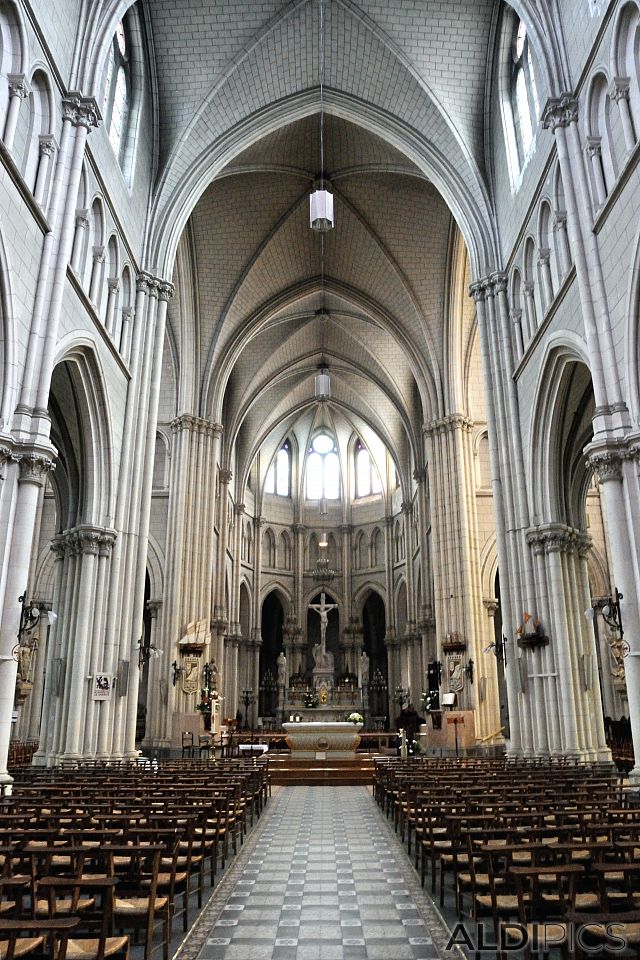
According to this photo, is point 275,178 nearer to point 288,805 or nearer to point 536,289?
point 536,289

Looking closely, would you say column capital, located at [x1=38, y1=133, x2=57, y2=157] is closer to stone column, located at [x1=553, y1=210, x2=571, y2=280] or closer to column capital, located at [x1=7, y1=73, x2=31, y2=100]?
column capital, located at [x1=7, y1=73, x2=31, y2=100]

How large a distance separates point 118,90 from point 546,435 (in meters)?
14.3

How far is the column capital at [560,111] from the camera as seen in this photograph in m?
14.7

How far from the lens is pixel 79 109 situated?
14.7 m

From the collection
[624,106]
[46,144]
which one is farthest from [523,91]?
[46,144]

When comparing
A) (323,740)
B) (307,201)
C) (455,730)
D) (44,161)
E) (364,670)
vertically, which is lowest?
(323,740)

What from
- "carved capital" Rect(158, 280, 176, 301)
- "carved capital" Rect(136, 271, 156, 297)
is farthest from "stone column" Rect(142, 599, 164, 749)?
"carved capital" Rect(136, 271, 156, 297)

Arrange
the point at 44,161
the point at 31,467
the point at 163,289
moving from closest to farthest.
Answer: the point at 31,467 → the point at 44,161 → the point at 163,289

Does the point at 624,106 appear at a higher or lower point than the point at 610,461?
higher

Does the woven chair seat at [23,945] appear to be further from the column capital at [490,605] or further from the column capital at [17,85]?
the column capital at [490,605]

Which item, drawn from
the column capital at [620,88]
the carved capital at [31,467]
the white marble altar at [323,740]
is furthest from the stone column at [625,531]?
the white marble altar at [323,740]

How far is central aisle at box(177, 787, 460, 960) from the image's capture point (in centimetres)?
585

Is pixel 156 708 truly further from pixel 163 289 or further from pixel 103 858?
pixel 103 858

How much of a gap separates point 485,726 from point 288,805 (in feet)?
39.1
